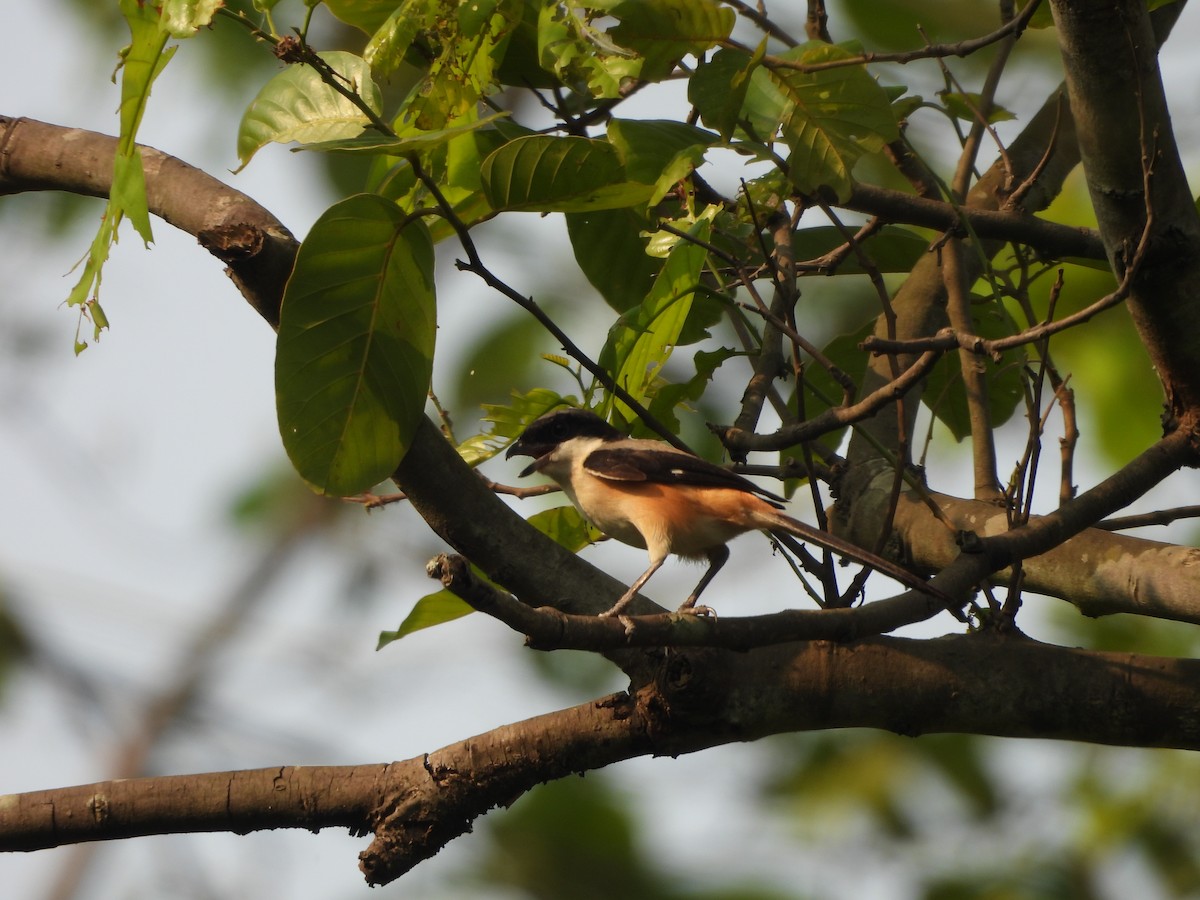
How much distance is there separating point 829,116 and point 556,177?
2.48ft

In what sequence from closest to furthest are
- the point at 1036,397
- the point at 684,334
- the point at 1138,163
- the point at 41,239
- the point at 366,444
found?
the point at 1138,163 → the point at 366,444 → the point at 1036,397 → the point at 684,334 → the point at 41,239

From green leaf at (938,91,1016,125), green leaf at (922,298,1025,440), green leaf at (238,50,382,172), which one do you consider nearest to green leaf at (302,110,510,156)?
green leaf at (238,50,382,172)

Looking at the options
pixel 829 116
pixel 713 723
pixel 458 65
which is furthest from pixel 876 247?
→ pixel 713 723

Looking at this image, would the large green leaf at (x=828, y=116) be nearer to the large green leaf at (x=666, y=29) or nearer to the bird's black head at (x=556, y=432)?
the large green leaf at (x=666, y=29)

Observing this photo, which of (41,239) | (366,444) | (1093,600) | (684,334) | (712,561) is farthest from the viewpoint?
(41,239)

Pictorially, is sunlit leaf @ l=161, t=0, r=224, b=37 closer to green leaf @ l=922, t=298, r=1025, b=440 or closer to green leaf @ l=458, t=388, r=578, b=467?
green leaf @ l=458, t=388, r=578, b=467

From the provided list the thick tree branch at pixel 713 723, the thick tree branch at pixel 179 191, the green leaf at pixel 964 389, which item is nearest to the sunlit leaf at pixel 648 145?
the thick tree branch at pixel 179 191

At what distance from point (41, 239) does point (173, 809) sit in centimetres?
593

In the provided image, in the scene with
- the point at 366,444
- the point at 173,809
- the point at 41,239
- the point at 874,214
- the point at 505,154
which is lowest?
the point at 173,809

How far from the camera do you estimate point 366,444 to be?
312 cm

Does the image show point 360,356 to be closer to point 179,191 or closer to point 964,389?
point 179,191

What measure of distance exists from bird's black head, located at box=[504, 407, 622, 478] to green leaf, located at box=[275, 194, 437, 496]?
861 millimetres

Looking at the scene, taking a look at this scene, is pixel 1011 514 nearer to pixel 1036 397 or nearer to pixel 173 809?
pixel 1036 397

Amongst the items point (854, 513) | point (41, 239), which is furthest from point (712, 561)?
point (41, 239)
